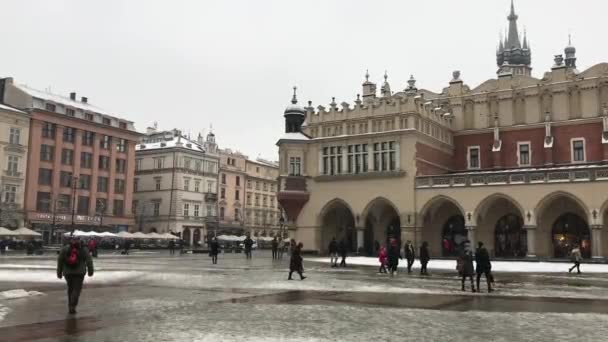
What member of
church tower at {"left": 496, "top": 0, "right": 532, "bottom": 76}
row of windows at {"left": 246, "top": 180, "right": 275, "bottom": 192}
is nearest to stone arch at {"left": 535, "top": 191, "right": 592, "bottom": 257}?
church tower at {"left": 496, "top": 0, "right": 532, "bottom": 76}

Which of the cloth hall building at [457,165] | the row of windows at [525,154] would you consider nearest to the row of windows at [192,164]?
the cloth hall building at [457,165]

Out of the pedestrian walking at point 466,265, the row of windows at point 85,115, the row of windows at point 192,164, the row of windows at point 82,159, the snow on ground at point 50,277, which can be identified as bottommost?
the snow on ground at point 50,277

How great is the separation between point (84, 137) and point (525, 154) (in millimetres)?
51247

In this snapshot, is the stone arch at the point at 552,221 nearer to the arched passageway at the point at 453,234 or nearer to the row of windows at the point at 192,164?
the arched passageway at the point at 453,234

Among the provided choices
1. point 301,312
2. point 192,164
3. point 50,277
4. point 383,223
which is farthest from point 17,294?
point 192,164

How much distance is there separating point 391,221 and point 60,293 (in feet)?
121

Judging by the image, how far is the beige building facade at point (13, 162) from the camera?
62.4m

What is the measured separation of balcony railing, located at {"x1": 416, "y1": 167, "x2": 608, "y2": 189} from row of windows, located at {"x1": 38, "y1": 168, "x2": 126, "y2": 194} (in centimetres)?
3757

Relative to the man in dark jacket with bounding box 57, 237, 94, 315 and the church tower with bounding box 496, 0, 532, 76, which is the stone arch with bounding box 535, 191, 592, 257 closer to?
the man in dark jacket with bounding box 57, 237, 94, 315

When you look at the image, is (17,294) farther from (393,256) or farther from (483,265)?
(393,256)

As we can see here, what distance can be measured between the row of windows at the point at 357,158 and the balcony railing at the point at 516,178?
305 cm

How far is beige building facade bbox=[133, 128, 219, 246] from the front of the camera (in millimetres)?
84188

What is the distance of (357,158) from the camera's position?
4944 cm

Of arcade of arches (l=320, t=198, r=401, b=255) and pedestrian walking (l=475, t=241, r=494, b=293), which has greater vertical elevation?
arcade of arches (l=320, t=198, r=401, b=255)
